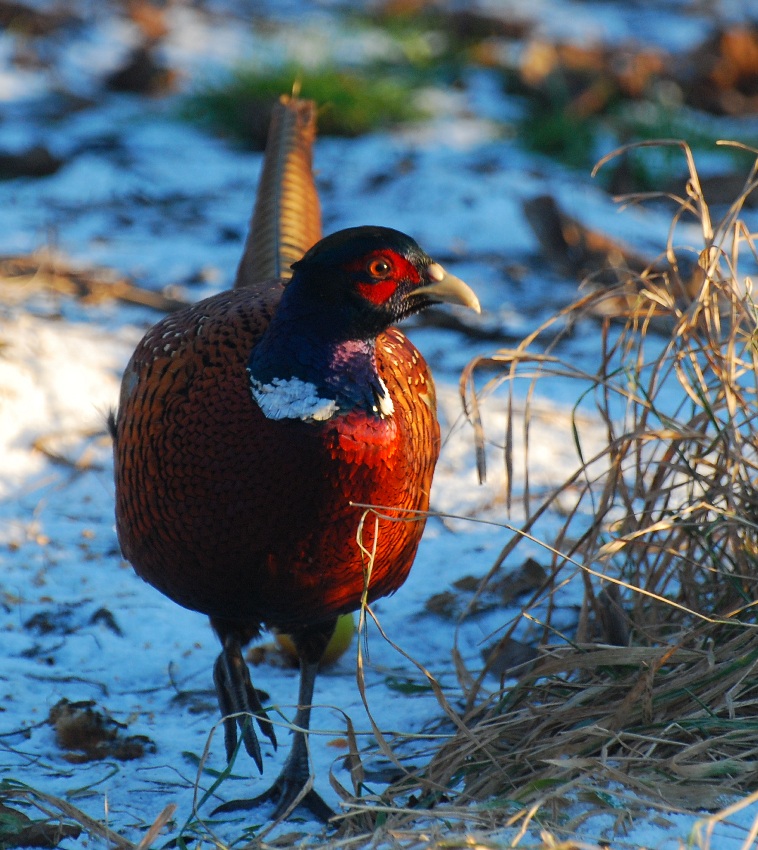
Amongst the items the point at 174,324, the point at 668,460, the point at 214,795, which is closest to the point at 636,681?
the point at 668,460

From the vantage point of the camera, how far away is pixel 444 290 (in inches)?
88.8

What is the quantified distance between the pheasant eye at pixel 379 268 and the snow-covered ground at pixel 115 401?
1.24ft

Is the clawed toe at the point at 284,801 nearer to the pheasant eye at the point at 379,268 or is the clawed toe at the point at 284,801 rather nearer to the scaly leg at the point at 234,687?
the scaly leg at the point at 234,687

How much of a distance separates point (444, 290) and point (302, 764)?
105 cm

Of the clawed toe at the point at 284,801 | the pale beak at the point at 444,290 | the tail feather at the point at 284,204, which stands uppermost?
the tail feather at the point at 284,204

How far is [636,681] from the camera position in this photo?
2.05 metres

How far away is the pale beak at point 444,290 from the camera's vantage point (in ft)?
7.34

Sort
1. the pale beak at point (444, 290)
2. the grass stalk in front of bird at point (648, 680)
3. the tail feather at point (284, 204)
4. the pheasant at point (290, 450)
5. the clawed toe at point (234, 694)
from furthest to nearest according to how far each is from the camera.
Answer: the tail feather at point (284, 204) < the clawed toe at point (234, 694) < the pale beak at point (444, 290) < the pheasant at point (290, 450) < the grass stalk in front of bird at point (648, 680)

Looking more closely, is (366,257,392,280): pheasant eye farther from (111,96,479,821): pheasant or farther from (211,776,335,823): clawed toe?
(211,776,335,823): clawed toe

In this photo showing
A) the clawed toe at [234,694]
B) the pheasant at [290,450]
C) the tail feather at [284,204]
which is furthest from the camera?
the tail feather at [284,204]

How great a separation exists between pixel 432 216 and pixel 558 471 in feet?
6.78

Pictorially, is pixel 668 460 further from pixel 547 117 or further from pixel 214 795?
pixel 547 117

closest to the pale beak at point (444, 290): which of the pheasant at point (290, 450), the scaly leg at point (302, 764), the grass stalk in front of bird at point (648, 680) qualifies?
the pheasant at point (290, 450)

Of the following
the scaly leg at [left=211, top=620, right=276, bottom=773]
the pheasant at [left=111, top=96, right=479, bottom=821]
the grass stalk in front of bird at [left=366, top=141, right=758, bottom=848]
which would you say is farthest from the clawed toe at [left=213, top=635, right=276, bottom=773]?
the grass stalk in front of bird at [left=366, top=141, right=758, bottom=848]
